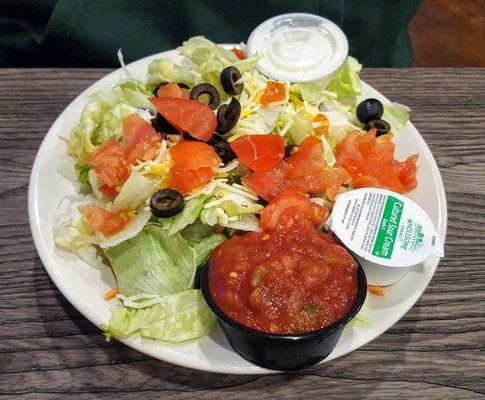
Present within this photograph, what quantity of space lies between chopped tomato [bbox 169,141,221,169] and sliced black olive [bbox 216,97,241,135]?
9 centimetres

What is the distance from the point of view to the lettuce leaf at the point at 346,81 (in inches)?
84.7

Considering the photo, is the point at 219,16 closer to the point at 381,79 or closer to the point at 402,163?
the point at 381,79

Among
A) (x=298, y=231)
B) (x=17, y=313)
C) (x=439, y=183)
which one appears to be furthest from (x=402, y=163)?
(x=17, y=313)

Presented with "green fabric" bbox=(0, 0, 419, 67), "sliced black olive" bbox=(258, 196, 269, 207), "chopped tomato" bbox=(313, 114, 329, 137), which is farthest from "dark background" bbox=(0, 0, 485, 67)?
"sliced black olive" bbox=(258, 196, 269, 207)

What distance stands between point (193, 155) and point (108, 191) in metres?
0.30

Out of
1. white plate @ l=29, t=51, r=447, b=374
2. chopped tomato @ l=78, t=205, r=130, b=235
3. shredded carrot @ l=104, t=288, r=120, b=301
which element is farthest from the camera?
chopped tomato @ l=78, t=205, r=130, b=235

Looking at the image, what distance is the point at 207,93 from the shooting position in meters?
1.88

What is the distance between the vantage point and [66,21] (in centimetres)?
240

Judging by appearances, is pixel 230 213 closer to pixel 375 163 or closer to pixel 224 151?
pixel 224 151

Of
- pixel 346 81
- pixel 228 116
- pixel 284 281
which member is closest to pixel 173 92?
pixel 228 116

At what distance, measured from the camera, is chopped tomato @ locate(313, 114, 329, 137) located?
1.90m

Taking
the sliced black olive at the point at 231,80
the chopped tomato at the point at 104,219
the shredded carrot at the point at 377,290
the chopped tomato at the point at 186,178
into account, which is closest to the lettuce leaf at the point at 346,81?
the sliced black olive at the point at 231,80

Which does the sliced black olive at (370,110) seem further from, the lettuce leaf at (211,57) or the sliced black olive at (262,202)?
the sliced black olive at (262,202)

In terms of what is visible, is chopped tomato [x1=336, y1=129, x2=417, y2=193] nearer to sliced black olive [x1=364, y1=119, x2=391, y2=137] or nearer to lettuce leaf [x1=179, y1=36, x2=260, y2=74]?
sliced black olive [x1=364, y1=119, x2=391, y2=137]
